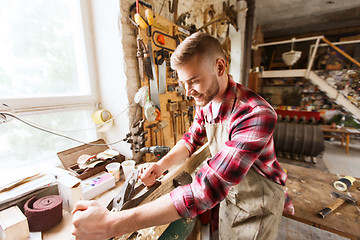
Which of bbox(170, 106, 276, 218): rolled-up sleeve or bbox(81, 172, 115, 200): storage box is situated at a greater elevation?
bbox(170, 106, 276, 218): rolled-up sleeve

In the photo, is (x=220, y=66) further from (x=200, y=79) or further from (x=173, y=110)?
(x=173, y=110)

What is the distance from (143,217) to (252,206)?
0.63 metres

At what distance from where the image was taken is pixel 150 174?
1002 mm

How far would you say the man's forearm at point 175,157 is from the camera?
3.57 ft

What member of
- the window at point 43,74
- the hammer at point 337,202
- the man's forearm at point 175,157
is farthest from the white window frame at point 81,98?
the hammer at point 337,202

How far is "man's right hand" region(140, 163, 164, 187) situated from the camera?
3.13 ft

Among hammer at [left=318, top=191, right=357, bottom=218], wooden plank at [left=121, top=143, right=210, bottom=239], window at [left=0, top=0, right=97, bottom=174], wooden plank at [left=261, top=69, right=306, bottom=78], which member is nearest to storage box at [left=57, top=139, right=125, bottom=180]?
window at [left=0, top=0, right=97, bottom=174]

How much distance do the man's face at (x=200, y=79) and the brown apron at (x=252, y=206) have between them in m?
0.21

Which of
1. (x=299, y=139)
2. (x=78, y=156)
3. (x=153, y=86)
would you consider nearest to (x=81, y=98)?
(x=78, y=156)

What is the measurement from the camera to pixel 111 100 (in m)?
1.57

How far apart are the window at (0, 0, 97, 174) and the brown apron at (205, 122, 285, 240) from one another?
1.33m

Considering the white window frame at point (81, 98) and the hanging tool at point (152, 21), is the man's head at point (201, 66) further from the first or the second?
the white window frame at point (81, 98)

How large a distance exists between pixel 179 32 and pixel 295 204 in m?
2.19

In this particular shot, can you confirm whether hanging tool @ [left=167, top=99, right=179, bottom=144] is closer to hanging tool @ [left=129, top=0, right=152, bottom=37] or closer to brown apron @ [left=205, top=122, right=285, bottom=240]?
hanging tool @ [left=129, top=0, right=152, bottom=37]
